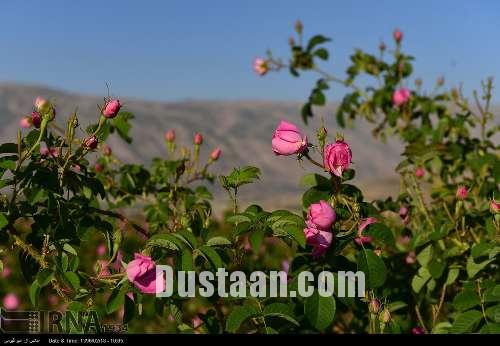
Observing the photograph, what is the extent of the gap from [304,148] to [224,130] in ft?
112

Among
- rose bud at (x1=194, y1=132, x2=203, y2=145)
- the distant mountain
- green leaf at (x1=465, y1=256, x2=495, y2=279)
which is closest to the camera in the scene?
green leaf at (x1=465, y1=256, x2=495, y2=279)

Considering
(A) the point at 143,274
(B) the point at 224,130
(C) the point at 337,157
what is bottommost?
(A) the point at 143,274

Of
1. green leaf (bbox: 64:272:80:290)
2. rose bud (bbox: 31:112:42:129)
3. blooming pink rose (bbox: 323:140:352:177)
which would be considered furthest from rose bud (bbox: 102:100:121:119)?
blooming pink rose (bbox: 323:140:352:177)

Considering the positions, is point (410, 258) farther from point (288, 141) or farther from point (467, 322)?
point (288, 141)

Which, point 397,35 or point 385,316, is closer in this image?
point 385,316

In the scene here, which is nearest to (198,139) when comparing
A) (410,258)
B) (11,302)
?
(410,258)

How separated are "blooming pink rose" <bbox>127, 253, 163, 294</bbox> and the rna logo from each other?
21cm

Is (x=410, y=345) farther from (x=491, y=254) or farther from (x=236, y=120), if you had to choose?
(x=236, y=120)

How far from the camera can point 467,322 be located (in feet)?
5.79

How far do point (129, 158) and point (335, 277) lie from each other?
26054 millimetres

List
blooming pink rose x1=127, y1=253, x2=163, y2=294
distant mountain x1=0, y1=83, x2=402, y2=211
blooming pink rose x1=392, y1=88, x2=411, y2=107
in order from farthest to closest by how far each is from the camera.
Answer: distant mountain x1=0, y1=83, x2=402, y2=211 → blooming pink rose x1=392, y1=88, x2=411, y2=107 → blooming pink rose x1=127, y1=253, x2=163, y2=294

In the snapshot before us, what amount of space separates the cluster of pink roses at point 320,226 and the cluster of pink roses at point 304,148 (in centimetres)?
10

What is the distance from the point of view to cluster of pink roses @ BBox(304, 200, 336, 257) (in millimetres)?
1571

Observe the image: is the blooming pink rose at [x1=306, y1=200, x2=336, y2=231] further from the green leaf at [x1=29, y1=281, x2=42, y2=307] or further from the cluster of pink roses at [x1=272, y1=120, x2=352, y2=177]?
the green leaf at [x1=29, y1=281, x2=42, y2=307]
